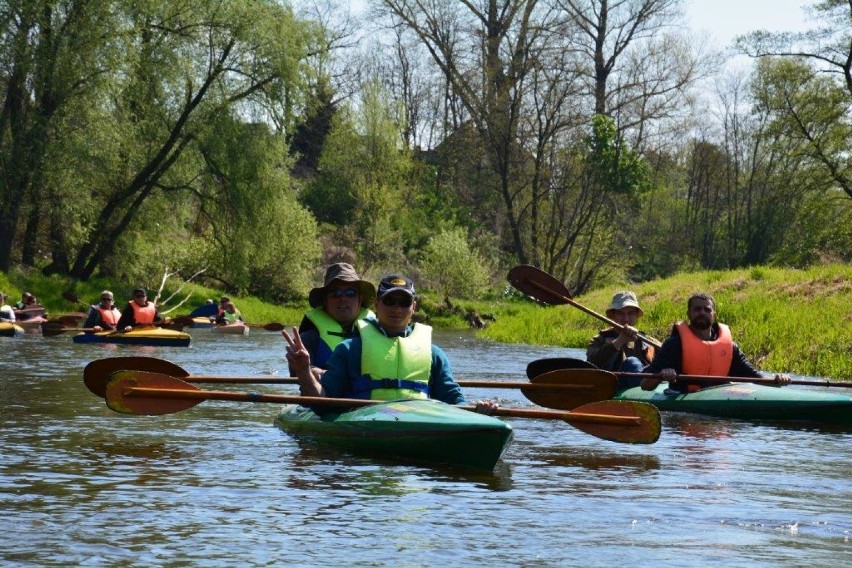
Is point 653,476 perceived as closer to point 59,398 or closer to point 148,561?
point 148,561

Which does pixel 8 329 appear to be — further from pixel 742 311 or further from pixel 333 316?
pixel 333 316

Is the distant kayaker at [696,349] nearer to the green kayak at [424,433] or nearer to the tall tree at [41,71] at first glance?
the green kayak at [424,433]

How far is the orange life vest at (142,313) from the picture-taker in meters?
20.9

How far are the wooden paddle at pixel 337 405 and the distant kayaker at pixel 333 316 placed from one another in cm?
92

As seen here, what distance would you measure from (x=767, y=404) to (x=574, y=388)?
71.7 inches

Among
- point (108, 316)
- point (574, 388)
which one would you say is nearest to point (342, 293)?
point (574, 388)

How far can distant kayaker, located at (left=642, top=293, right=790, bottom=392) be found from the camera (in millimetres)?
10664

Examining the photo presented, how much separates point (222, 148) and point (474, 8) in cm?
1575

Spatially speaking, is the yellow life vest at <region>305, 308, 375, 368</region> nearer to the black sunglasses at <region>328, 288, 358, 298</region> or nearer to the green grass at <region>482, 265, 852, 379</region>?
the black sunglasses at <region>328, 288, 358, 298</region>

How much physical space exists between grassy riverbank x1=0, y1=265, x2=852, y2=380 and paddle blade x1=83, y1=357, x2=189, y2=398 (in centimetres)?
856

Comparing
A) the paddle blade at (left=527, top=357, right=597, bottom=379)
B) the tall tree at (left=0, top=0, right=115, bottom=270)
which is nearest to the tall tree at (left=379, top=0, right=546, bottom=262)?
the tall tree at (left=0, top=0, right=115, bottom=270)

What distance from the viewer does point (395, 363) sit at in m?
8.04

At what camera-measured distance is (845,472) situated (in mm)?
8109

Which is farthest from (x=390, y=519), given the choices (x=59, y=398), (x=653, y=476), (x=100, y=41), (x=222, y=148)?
(x=222, y=148)
